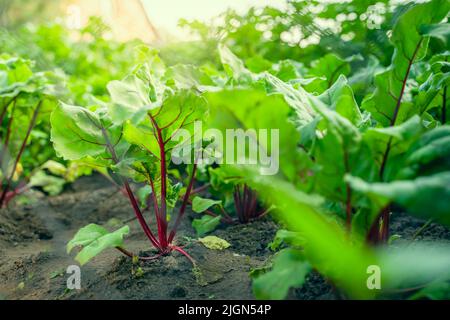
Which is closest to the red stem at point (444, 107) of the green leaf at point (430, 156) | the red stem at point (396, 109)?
the red stem at point (396, 109)

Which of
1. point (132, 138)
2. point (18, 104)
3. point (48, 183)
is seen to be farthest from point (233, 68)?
point (48, 183)

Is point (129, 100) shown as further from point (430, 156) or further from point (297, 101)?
point (430, 156)

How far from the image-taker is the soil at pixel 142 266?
1322mm

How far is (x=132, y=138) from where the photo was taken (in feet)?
4.63

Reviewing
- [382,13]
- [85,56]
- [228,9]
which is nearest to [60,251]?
[228,9]

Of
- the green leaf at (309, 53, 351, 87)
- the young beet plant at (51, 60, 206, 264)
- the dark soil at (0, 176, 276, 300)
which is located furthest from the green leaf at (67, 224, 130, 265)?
the green leaf at (309, 53, 351, 87)

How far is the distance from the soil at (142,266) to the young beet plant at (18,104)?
1.44 ft

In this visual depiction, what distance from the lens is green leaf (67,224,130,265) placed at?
125cm

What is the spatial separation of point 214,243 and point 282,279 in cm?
64

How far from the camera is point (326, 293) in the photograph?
1.23 m

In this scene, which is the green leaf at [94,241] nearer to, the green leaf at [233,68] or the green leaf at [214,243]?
the green leaf at [214,243]
